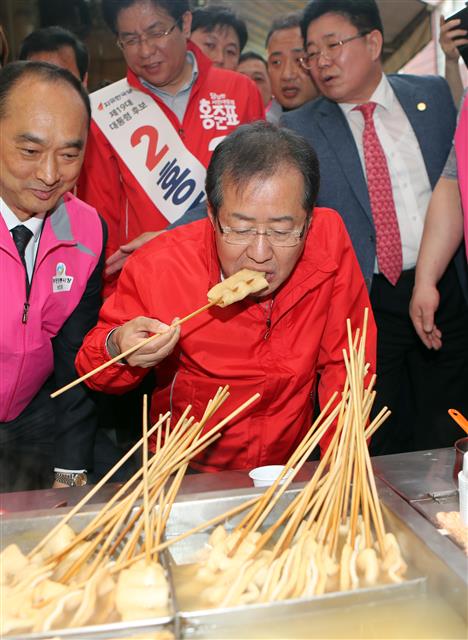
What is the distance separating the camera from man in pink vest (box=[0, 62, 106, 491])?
2.02m

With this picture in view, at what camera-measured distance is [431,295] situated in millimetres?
2641

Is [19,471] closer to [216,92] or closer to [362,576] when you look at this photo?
[362,576]

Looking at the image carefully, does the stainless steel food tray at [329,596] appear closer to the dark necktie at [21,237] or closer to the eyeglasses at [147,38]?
the dark necktie at [21,237]

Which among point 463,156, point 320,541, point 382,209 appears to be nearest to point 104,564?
point 320,541

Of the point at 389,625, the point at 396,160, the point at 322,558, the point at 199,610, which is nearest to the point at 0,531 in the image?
the point at 199,610

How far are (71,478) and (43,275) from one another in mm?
657

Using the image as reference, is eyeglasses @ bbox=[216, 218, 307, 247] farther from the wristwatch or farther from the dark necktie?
the wristwatch

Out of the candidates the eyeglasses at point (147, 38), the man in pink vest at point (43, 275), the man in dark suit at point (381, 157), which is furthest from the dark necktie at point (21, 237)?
the man in dark suit at point (381, 157)

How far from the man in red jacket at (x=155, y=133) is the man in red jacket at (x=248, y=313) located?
0.96m

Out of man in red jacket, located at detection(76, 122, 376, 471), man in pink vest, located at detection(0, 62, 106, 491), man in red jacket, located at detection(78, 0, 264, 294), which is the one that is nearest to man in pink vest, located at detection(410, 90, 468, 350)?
man in red jacket, located at detection(76, 122, 376, 471)

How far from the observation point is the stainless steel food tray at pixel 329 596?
117 cm

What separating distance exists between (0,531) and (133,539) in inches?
11.5

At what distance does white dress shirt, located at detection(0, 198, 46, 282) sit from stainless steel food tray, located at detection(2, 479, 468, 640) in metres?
0.99

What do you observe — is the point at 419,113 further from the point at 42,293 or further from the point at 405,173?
the point at 42,293
